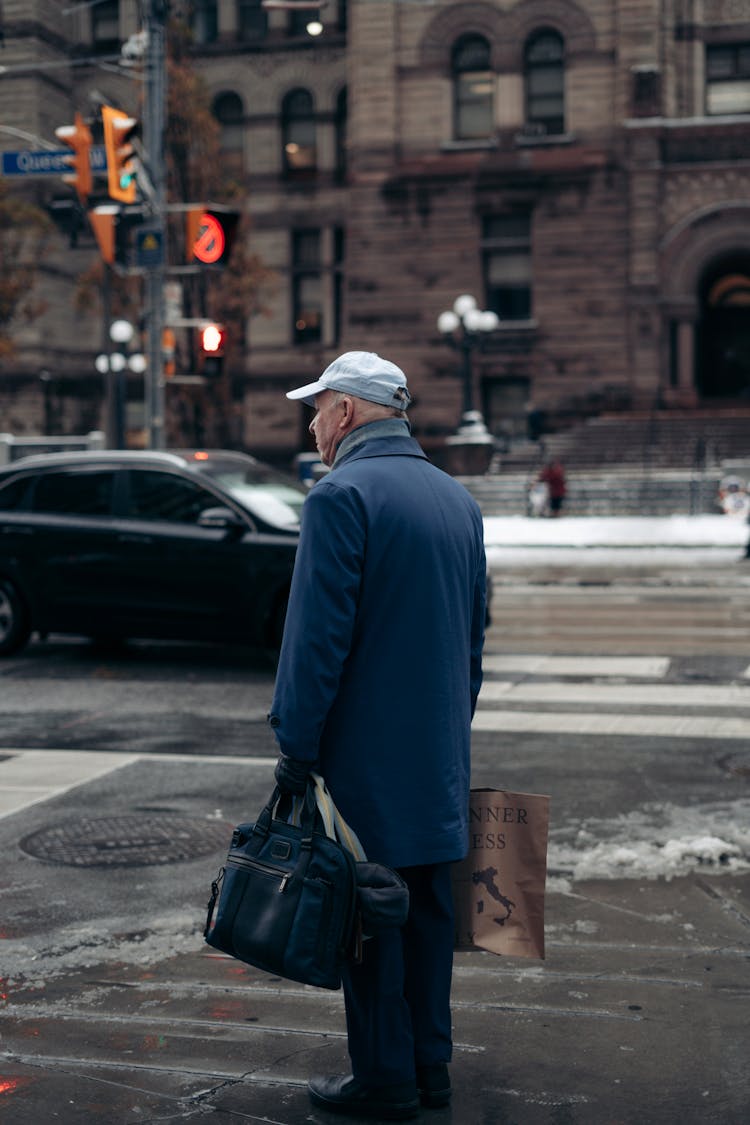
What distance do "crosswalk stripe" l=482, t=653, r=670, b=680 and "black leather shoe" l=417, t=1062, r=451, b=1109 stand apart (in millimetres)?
7963

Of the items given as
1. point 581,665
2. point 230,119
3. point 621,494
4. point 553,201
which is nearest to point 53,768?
point 581,665

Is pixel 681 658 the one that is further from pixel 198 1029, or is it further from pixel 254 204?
pixel 254 204

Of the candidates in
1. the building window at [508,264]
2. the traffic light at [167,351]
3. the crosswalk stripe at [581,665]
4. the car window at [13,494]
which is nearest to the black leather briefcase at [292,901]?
the crosswalk stripe at [581,665]

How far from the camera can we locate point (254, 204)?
46.5 m

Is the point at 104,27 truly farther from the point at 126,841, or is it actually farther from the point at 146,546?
the point at 126,841

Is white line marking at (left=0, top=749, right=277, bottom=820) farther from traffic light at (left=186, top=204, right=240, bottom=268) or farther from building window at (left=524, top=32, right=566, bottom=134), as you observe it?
building window at (left=524, top=32, right=566, bottom=134)

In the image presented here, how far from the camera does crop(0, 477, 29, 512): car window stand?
13109 millimetres

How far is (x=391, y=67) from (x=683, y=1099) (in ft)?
130

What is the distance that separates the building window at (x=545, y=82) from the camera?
132 ft

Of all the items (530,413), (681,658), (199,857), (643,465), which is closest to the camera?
(199,857)

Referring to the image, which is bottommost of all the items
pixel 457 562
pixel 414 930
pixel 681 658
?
pixel 681 658

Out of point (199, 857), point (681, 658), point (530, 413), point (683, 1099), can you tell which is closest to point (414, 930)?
point (683, 1099)

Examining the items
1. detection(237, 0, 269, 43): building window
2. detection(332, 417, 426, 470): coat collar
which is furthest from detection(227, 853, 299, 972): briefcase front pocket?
detection(237, 0, 269, 43): building window

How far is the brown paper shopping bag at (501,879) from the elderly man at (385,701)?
166 mm
